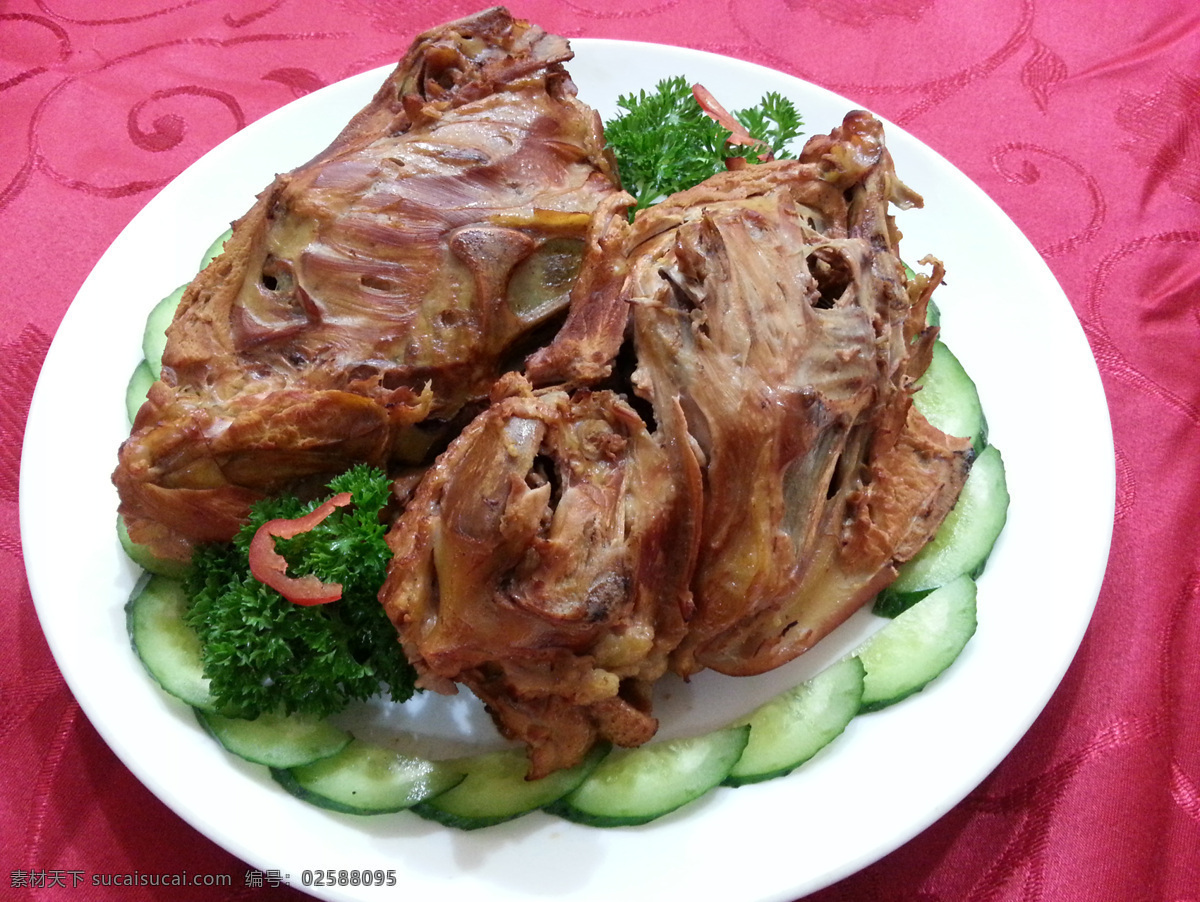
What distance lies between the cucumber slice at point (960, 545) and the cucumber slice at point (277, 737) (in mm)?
1627

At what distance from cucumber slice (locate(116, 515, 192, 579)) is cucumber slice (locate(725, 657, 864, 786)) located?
1.70m

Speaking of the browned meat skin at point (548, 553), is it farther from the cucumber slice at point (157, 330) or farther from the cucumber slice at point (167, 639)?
the cucumber slice at point (157, 330)

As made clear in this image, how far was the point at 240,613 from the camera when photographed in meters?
2.38

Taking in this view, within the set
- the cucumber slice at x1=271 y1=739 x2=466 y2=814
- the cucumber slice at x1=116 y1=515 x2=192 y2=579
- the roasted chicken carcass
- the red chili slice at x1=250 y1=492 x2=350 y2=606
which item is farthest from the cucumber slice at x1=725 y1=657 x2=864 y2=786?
the cucumber slice at x1=116 y1=515 x2=192 y2=579

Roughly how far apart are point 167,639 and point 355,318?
3.52 feet

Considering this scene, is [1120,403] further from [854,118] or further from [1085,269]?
[854,118]

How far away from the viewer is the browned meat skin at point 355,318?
2350 mm

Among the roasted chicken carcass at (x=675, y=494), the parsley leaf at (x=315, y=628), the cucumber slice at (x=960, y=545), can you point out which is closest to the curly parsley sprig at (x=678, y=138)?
the roasted chicken carcass at (x=675, y=494)

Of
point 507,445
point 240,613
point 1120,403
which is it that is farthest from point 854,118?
point 240,613

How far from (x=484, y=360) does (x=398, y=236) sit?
42 cm

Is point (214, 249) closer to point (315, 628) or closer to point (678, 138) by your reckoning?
point (315, 628)

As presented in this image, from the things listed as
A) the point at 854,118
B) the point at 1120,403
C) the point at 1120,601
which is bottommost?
the point at 1120,601

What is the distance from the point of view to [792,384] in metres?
A: 2.12

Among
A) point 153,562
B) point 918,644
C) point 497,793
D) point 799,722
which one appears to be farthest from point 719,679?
point 153,562
